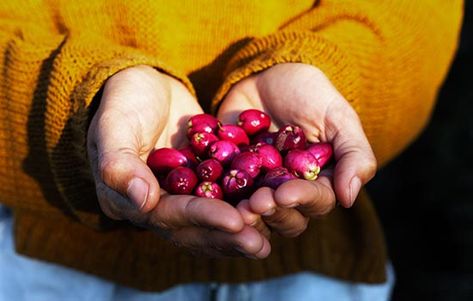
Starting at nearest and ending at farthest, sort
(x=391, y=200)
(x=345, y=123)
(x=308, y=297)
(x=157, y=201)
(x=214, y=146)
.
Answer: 1. (x=157, y=201)
2. (x=345, y=123)
3. (x=214, y=146)
4. (x=308, y=297)
5. (x=391, y=200)

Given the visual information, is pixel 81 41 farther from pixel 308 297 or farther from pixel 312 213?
pixel 308 297

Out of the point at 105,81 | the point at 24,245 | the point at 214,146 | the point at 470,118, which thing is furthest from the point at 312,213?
the point at 470,118

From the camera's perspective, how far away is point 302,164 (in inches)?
70.2

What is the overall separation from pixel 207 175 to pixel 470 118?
1937 millimetres

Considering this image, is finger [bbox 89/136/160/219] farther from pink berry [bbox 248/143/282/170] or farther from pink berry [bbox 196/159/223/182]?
pink berry [bbox 248/143/282/170]

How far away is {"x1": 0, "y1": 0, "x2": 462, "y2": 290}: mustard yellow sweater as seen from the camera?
183 centimetres

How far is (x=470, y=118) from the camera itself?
3.34 metres

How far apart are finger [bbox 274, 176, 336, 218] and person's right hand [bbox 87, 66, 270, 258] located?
97mm

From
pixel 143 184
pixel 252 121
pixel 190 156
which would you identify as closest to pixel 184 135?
pixel 190 156

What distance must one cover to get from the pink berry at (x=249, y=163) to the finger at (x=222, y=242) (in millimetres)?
315

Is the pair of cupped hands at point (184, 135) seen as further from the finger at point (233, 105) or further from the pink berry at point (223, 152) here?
the pink berry at point (223, 152)

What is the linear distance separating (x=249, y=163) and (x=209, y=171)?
11 cm

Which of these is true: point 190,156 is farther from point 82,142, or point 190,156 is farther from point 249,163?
point 82,142

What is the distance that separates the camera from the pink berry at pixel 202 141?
1901 millimetres
